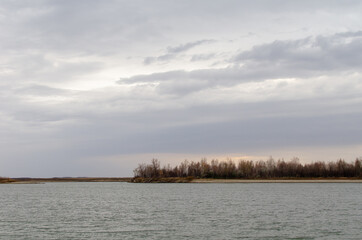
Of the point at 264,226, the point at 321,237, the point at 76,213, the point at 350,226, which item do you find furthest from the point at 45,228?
the point at 350,226

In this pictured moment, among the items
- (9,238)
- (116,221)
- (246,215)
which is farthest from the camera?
(246,215)

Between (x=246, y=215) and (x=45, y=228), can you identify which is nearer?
(x=45, y=228)

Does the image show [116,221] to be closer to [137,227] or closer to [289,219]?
[137,227]

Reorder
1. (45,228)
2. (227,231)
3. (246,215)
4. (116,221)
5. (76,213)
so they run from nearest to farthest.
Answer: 1. (227,231)
2. (45,228)
3. (116,221)
4. (246,215)
5. (76,213)

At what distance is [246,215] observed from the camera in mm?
50938

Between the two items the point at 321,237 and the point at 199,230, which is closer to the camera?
the point at 321,237

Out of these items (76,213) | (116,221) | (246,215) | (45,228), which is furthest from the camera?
(76,213)

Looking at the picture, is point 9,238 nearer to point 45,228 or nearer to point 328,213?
point 45,228

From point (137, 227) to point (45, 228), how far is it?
8626 mm

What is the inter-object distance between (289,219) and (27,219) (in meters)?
28.9

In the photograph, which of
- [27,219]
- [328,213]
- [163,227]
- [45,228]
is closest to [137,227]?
[163,227]

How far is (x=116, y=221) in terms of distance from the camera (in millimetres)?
45688

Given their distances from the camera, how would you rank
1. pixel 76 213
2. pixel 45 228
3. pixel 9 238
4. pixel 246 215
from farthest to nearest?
pixel 76 213 → pixel 246 215 → pixel 45 228 → pixel 9 238

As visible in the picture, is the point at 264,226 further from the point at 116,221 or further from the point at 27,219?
the point at 27,219
